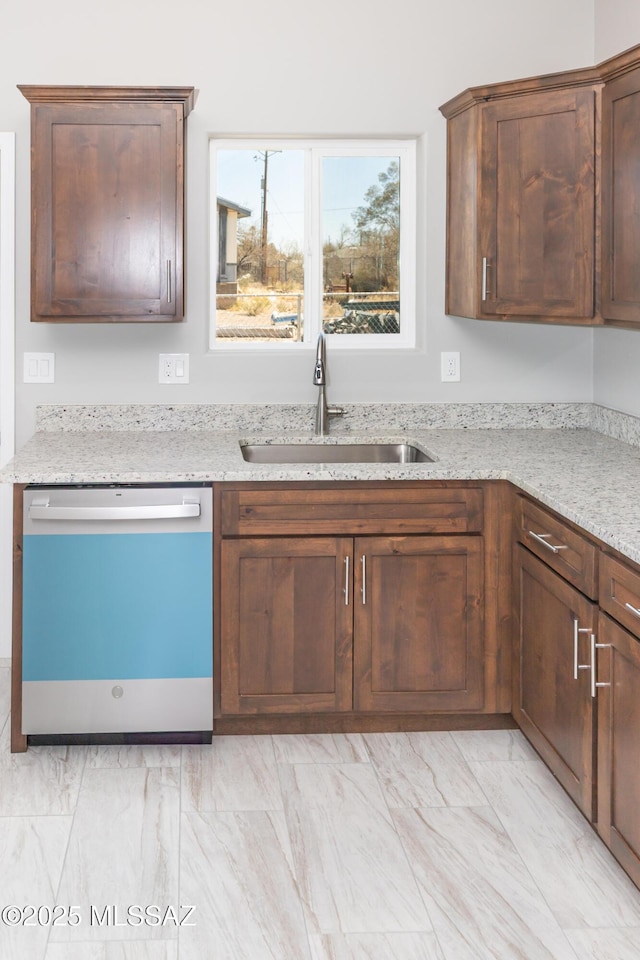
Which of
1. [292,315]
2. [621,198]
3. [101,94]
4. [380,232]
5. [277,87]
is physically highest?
[277,87]

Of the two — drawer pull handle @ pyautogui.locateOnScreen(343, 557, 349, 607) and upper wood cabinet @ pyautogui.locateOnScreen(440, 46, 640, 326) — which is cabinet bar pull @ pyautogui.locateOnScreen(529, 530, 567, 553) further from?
upper wood cabinet @ pyautogui.locateOnScreen(440, 46, 640, 326)

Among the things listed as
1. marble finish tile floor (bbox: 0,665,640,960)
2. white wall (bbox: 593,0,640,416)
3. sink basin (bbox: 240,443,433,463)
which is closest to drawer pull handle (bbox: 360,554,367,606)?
marble finish tile floor (bbox: 0,665,640,960)

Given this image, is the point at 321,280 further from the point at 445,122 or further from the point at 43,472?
the point at 43,472

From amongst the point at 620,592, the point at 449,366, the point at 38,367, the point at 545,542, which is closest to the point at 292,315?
the point at 449,366

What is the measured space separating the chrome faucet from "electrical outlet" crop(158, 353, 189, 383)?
1.57 feet

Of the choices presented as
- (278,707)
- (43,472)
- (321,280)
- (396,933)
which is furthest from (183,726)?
(321,280)

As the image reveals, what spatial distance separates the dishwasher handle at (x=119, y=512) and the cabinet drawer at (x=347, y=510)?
13cm

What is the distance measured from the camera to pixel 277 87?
3.67 m

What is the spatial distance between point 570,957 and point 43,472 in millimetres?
1864

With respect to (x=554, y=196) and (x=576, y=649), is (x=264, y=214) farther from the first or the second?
(x=576, y=649)

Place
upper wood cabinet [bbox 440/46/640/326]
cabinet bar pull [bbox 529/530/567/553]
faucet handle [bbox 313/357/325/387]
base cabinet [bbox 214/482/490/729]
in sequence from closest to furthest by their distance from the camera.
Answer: cabinet bar pull [bbox 529/530/567/553] < upper wood cabinet [bbox 440/46/640/326] < base cabinet [bbox 214/482/490/729] < faucet handle [bbox 313/357/325/387]

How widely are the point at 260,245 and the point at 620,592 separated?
213 cm

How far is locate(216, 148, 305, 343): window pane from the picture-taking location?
12.5 feet

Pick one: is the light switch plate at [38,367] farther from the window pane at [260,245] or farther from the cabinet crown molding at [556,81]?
the cabinet crown molding at [556,81]
